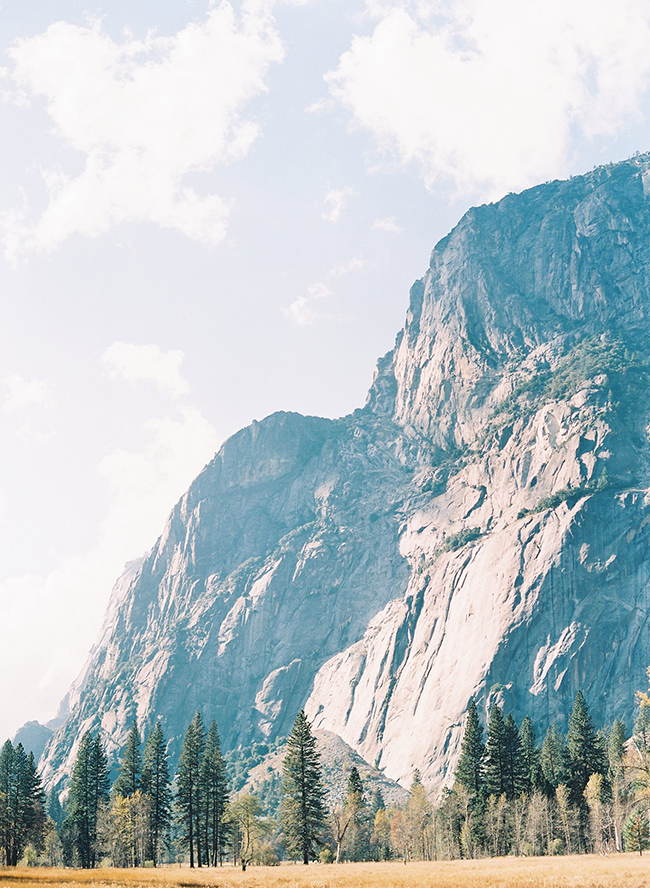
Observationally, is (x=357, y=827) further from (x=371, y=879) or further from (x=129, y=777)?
(x=371, y=879)

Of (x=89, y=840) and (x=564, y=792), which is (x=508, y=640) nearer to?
(x=564, y=792)

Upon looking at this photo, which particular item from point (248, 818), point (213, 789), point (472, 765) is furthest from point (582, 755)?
point (213, 789)

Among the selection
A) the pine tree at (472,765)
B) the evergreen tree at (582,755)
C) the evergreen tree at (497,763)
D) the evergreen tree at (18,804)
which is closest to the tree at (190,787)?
the evergreen tree at (18,804)

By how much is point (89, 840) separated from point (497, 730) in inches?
2028

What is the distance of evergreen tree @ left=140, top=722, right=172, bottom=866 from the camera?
88562 mm

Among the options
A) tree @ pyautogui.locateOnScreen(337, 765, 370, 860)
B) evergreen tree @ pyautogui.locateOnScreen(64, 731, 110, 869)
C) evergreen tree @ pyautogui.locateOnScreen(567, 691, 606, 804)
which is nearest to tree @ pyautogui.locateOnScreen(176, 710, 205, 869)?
evergreen tree @ pyautogui.locateOnScreen(64, 731, 110, 869)

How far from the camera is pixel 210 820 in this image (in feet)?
317

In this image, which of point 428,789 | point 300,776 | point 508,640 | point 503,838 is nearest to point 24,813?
point 300,776

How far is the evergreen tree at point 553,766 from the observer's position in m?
91.2

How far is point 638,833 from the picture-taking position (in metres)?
68.8

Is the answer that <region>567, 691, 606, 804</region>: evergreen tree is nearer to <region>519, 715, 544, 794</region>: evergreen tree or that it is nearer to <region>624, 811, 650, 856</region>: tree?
<region>519, 715, 544, 794</region>: evergreen tree

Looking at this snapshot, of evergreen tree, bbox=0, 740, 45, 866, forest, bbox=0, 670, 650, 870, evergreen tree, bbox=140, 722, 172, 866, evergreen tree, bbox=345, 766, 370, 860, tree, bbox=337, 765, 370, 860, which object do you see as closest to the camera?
forest, bbox=0, 670, 650, 870

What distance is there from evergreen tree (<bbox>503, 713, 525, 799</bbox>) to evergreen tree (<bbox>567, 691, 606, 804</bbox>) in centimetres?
621

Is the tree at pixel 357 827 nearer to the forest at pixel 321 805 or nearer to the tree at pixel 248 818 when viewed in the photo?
the forest at pixel 321 805
